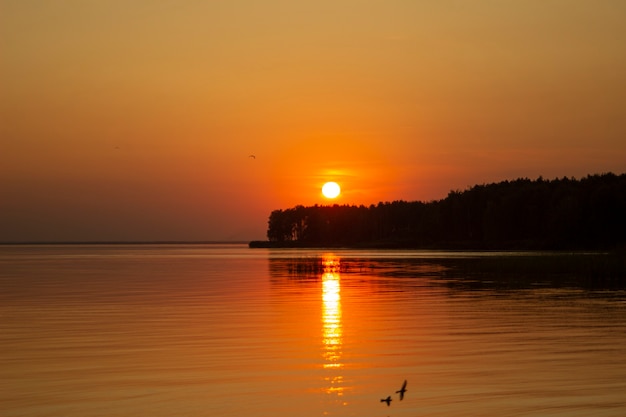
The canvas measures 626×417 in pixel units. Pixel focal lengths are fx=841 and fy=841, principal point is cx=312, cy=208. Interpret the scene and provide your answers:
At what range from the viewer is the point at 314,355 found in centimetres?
2222

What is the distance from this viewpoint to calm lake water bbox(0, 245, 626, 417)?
1605cm

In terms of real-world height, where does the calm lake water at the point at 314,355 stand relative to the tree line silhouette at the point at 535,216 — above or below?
below

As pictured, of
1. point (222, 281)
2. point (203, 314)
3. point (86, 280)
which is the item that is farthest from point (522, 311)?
point (86, 280)

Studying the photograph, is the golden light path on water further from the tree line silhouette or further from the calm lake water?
the tree line silhouette

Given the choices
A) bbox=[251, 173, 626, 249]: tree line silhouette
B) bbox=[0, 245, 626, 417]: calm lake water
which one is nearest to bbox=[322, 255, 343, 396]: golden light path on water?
bbox=[0, 245, 626, 417]: calm lake water

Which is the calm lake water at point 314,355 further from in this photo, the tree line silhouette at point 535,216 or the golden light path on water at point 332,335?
the tree line silhouette at point 535,216

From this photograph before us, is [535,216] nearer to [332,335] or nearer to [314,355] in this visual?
[332,335]

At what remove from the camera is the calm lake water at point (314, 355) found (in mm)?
16047

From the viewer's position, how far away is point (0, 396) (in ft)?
55.1

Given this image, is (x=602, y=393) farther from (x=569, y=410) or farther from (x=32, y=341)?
(x=32, y=341)

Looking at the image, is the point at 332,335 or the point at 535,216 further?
the point at 535,216

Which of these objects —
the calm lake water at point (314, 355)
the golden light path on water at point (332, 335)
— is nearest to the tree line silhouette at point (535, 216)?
the golden light path on water at point (332, 335)

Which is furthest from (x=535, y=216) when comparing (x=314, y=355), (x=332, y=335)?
(x=314, y=355)

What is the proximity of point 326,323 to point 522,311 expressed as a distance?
8.42 meters
